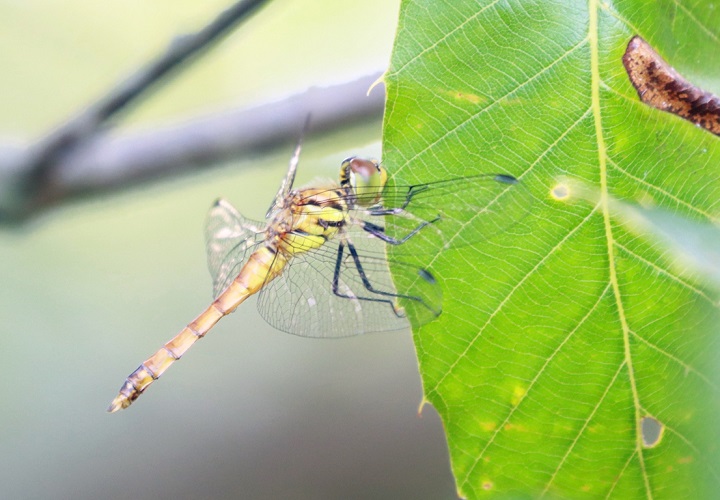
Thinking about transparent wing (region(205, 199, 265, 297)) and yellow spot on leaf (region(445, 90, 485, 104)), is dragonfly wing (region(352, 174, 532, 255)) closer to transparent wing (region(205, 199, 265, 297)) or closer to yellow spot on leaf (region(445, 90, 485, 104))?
yellow spot on leaf (region(445, 90, 485, 104))

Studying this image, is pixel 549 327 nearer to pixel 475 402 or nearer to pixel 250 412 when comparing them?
pixel 475 402

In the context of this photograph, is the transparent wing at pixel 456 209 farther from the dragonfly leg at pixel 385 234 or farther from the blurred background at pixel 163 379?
the blurred background at pixel 163 379

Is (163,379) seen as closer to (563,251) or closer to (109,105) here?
(109,105)

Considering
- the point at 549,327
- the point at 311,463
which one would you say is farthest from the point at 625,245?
the point at 311,463

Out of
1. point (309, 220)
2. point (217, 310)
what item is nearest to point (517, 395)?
point (309, 220)

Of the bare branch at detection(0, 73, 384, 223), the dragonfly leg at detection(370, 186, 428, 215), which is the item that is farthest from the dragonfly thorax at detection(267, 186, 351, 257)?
the dragonfly leg at detection(370, 186, 428, 215)

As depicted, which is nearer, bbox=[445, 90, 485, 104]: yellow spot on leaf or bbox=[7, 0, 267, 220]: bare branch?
bbox=[445, 90, 485, 104]: yellow spot on leaf

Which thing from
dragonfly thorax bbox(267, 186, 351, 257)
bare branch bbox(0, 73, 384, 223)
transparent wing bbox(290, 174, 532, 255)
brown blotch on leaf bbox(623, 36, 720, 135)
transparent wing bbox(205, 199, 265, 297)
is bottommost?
brown blotch on leaf bbox(623, 36, 720, 135)
